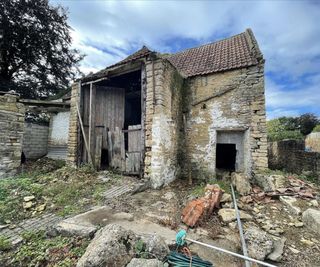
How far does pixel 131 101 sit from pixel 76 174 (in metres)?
4.57

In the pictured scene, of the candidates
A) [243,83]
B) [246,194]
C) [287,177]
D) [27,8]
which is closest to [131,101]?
[243,83]

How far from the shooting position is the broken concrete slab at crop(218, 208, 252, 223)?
3900mm

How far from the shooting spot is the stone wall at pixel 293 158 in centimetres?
759

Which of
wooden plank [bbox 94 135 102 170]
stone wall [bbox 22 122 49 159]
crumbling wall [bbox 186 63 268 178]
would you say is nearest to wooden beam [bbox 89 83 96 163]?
wooden plank [bbox 94 135 102 170]

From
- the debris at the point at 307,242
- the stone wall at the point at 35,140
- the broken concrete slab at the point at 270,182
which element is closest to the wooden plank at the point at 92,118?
the broken concrete slab at the point at 270,182

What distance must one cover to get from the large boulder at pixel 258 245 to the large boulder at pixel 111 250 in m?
1.85

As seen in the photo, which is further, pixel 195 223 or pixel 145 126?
pixel 145 126

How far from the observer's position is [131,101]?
942 cm

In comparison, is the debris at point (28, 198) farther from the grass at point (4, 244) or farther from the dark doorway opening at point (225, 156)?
the dark doorway opening at point (225, 156)

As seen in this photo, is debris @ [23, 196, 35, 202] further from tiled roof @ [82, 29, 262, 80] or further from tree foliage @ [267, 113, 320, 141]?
tree foliage @ [267, 113, 320, 141]

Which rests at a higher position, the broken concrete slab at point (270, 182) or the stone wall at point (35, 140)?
the stone wall at point (35, 140)

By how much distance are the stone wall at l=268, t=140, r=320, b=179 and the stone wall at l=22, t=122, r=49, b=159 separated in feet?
43.7

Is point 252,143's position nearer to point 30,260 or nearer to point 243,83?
point 243,83

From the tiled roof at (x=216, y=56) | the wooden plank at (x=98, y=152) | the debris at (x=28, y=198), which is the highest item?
the tiled roof at (x=216, y=56)
